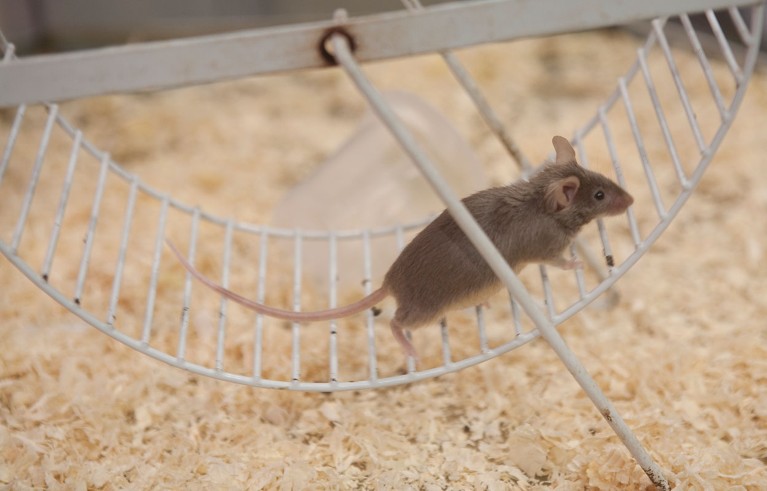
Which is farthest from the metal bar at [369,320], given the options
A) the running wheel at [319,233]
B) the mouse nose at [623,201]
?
the mouse nose at [623,201]

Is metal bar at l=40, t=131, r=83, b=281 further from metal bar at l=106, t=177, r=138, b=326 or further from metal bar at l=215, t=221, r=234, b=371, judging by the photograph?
metal bar at l=215, t=221, r=234, b=371

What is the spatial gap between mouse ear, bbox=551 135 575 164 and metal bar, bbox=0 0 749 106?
1.00 feet

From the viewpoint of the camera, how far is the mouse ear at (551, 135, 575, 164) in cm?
130

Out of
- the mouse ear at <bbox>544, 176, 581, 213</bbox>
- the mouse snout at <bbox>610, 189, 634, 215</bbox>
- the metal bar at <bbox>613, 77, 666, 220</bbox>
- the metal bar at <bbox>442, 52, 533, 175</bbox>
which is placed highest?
the metal bar at <bbox>442, 52, 533, 175</bbox>

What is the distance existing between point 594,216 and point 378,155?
807 mm

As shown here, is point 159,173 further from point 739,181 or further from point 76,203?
point 739,181

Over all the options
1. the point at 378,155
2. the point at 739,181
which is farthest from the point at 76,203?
the point at 739,181

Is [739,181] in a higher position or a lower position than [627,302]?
higher

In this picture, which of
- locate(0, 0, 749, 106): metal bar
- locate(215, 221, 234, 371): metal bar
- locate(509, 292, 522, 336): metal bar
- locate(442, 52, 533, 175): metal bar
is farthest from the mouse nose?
locate(215, 221, 234, 371): metal bar

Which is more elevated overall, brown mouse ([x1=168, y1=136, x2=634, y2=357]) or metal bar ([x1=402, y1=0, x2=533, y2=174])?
metal bar ([x1=402, y1=0, x2=533, y2=174])

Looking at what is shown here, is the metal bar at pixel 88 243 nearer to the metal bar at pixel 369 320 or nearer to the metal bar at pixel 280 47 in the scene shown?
the metal bar at pixel 280 47

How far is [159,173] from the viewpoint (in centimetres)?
235

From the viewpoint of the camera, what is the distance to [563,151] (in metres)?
1.31

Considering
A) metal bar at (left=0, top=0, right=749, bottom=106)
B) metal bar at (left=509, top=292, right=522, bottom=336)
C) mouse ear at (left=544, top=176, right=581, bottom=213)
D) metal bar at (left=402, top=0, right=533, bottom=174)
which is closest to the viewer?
metal bar at (left=0, top=0, right=749, bottom=106)
